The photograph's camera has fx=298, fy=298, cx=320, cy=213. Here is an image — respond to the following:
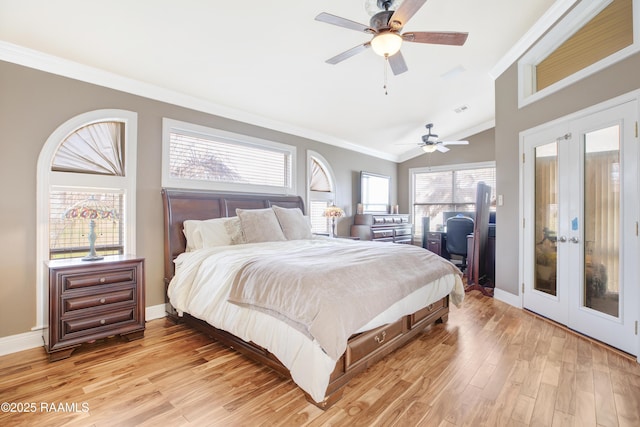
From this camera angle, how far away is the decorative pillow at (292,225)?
3711 mm

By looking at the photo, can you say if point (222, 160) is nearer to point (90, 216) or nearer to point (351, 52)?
point (90, 216)

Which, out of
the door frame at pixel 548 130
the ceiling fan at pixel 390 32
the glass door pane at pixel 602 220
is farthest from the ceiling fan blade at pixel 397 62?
the glass door pane at pixel 602 220

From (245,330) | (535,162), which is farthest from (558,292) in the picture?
(245,330)

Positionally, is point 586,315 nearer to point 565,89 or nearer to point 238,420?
point 565,89

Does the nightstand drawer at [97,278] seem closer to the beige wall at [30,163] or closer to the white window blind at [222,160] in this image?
the beige wall at [30,163]

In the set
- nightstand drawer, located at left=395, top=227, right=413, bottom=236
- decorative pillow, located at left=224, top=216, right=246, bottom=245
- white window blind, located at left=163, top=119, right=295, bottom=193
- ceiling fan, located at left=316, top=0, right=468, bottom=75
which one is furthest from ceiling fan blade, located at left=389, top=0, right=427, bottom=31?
nightstand drawer, located at left=395, top=227, right=413, bottom=236

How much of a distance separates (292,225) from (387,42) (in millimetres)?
2266

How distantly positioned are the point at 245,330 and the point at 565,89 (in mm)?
3807

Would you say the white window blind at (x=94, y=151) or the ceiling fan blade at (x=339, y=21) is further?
Answer: the white window blind at (x=94, y=151)

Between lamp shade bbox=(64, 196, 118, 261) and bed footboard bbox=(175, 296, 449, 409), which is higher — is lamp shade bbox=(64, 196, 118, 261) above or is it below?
above

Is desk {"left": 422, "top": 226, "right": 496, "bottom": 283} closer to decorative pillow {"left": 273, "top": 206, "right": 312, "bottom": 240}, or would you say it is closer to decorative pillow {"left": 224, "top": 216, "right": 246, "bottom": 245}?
decorative pillow {"left": 273, "top": 206, "right": 312, "bottom": 240}

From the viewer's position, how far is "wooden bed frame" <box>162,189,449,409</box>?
189 centimetres

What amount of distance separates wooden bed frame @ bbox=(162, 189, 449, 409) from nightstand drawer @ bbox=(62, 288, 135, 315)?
573 millimetres

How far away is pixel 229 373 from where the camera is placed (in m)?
2.16
